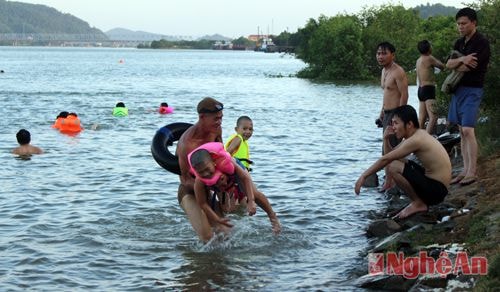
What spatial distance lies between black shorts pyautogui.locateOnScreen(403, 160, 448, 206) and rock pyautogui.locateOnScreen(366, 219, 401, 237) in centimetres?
49

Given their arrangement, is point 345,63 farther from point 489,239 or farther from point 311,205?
point 489,239

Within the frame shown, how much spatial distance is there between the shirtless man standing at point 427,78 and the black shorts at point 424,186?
493cm

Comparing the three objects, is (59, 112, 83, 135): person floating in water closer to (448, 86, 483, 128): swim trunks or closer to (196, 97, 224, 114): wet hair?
(196, 97, 224, 114): wet hair

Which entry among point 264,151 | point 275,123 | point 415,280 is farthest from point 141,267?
point 275,123

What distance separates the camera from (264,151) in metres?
18.4

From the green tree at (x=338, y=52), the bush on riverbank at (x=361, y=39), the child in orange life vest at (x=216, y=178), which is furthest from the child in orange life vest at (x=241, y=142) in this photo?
the green tree at (x=338, y=52)

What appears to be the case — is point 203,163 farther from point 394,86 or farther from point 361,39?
point 361,39

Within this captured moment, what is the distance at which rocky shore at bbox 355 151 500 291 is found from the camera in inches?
254

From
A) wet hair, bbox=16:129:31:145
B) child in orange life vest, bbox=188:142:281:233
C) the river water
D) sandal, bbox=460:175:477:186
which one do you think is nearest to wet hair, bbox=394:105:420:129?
sandal, bbox=460:175:477:186

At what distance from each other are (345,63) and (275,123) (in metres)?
31.8

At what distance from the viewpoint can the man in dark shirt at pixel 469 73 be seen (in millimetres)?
9719

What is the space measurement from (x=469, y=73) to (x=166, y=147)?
4.11 metres

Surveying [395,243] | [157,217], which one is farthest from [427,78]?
[395,243]

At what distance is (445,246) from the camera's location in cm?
753
